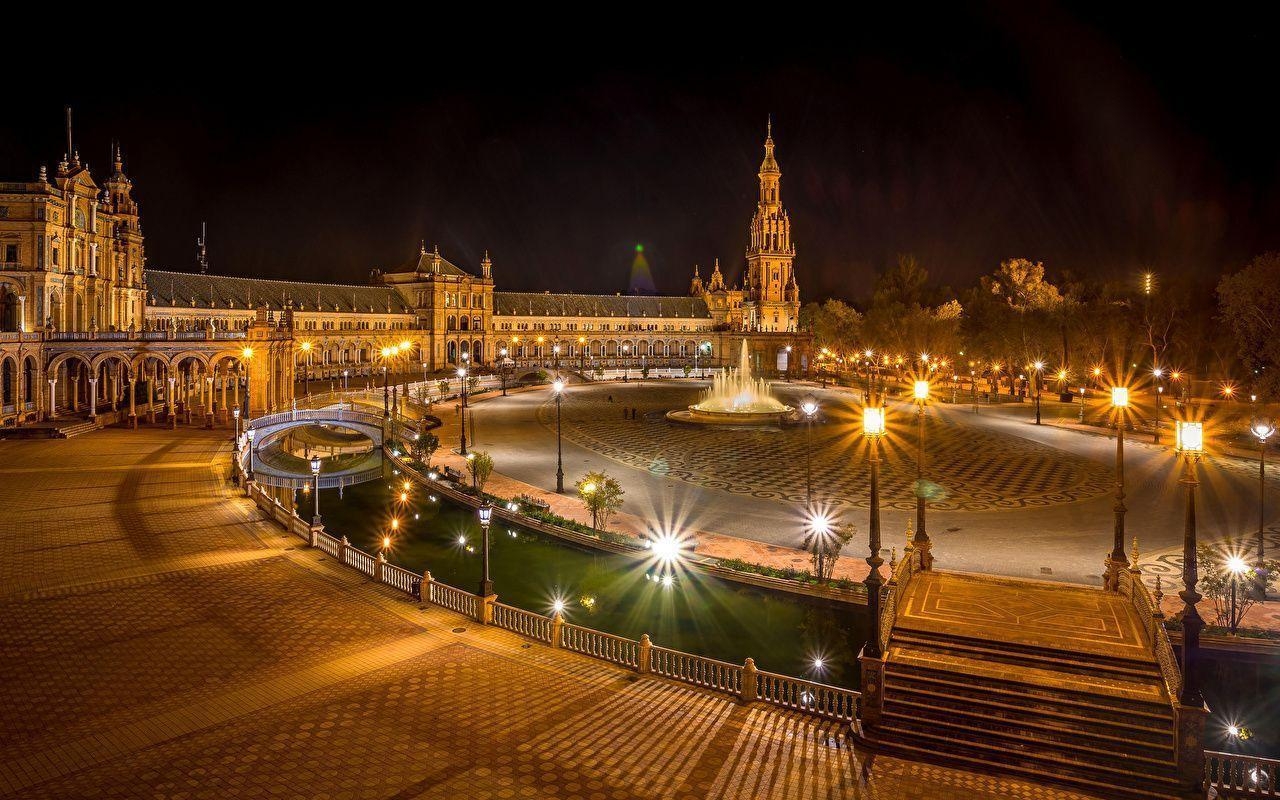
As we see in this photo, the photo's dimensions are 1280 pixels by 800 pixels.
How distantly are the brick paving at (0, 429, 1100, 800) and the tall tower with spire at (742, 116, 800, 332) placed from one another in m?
127

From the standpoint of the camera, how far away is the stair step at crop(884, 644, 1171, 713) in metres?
13.5

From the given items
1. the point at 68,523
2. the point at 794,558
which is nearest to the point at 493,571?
the point at 794,558

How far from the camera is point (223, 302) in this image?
93.0m

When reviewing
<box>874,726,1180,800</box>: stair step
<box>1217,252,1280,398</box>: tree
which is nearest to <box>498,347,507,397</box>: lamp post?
<box>1217,252,1280,398</box>: tree

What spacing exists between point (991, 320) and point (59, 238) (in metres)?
80.9

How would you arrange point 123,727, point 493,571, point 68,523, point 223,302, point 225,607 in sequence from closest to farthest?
point 123,727, point 225,607, point 68,523, point 493,571, point 223,302

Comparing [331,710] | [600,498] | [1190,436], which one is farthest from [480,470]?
[1190,436]

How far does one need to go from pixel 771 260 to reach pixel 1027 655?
133 meters

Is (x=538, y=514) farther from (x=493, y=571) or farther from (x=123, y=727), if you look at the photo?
(x=123, y=727)

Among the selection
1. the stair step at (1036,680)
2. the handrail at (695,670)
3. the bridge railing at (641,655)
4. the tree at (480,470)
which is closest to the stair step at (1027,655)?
the stair step at (1036,680)

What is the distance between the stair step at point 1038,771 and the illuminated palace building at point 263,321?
142ft

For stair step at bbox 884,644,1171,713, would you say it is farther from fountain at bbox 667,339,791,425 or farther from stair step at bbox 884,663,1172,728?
fountain at bbox 667,339,791,425

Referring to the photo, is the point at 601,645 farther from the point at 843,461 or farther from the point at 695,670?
the point at 843,461

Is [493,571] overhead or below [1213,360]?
below
